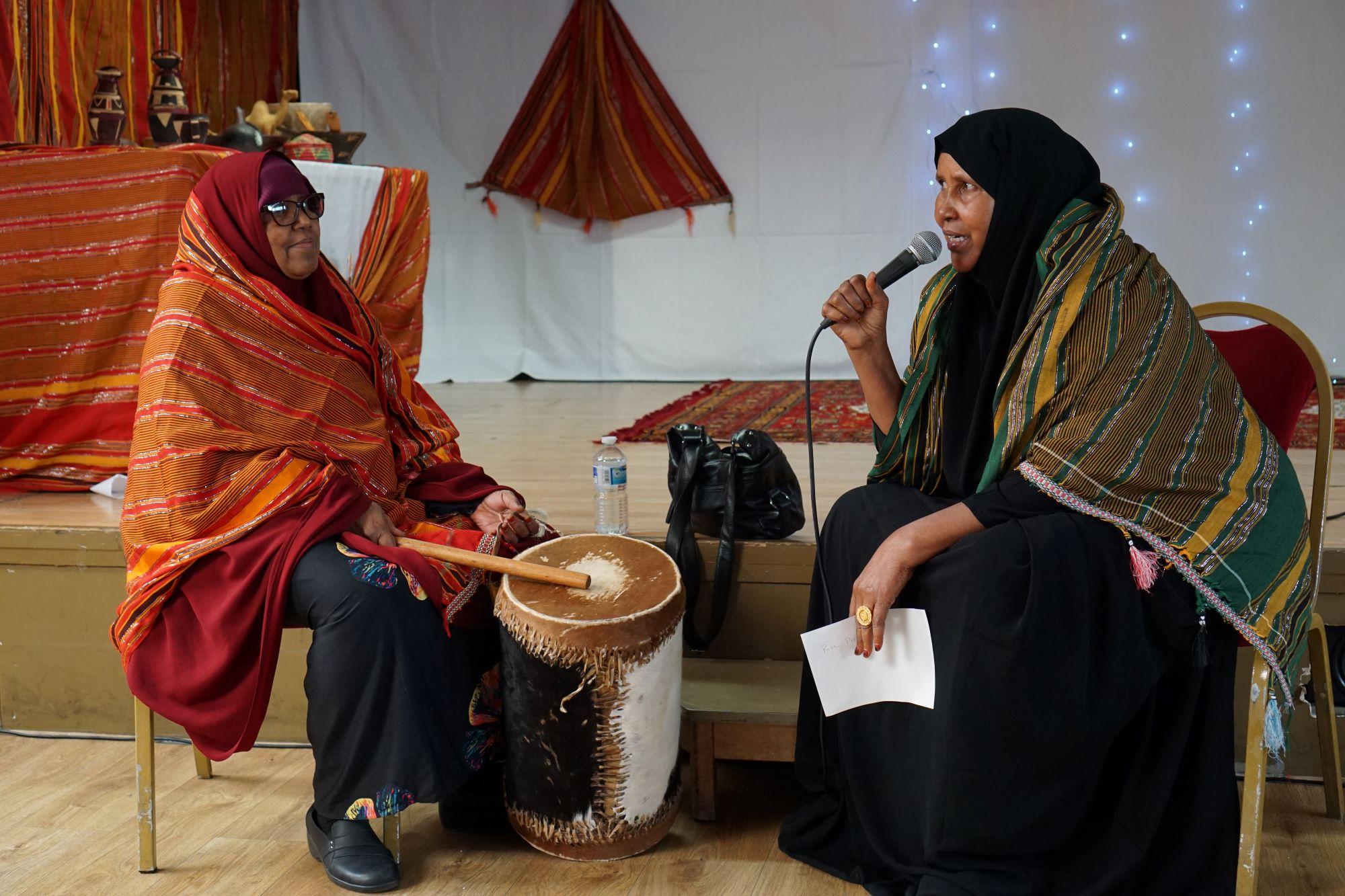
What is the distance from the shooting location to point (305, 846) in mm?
2162

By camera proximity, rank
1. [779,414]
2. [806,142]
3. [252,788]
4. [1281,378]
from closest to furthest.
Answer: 1. [1281,378]
2. [252,788]
3. [779,414]
4. [806,142]

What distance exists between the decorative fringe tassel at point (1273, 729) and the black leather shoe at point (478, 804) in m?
1.24

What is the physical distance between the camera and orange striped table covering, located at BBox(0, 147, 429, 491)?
9.41 ft

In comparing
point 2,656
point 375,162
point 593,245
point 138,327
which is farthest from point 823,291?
point 2,656

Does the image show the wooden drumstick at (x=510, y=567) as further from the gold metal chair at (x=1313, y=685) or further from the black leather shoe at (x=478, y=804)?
the gold metal chair at (x=1313, y=685)

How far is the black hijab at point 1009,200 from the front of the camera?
1905 millimetres

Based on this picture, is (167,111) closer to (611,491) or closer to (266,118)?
(266,118)

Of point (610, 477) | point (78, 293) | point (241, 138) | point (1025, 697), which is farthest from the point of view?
point (241, 138)

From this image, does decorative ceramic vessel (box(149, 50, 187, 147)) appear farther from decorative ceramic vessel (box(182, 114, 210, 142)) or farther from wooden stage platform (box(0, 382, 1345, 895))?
wooden stage platform (box(0, 382, 1345, 895))

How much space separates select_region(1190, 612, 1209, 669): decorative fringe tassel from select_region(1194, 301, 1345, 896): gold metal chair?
7 centimetres

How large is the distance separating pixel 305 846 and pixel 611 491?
890 millimetres

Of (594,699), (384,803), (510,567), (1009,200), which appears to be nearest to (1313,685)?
(1009,200)

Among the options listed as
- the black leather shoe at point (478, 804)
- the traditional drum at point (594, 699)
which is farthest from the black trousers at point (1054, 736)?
the black leather shoe at point (478, 804)

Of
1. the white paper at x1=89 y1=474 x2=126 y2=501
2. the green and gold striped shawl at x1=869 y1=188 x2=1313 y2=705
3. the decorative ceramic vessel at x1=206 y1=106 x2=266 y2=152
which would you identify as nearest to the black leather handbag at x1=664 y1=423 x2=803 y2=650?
the green and gold striped shawl at x1=869 y1=188 x2=1313 y2=705
